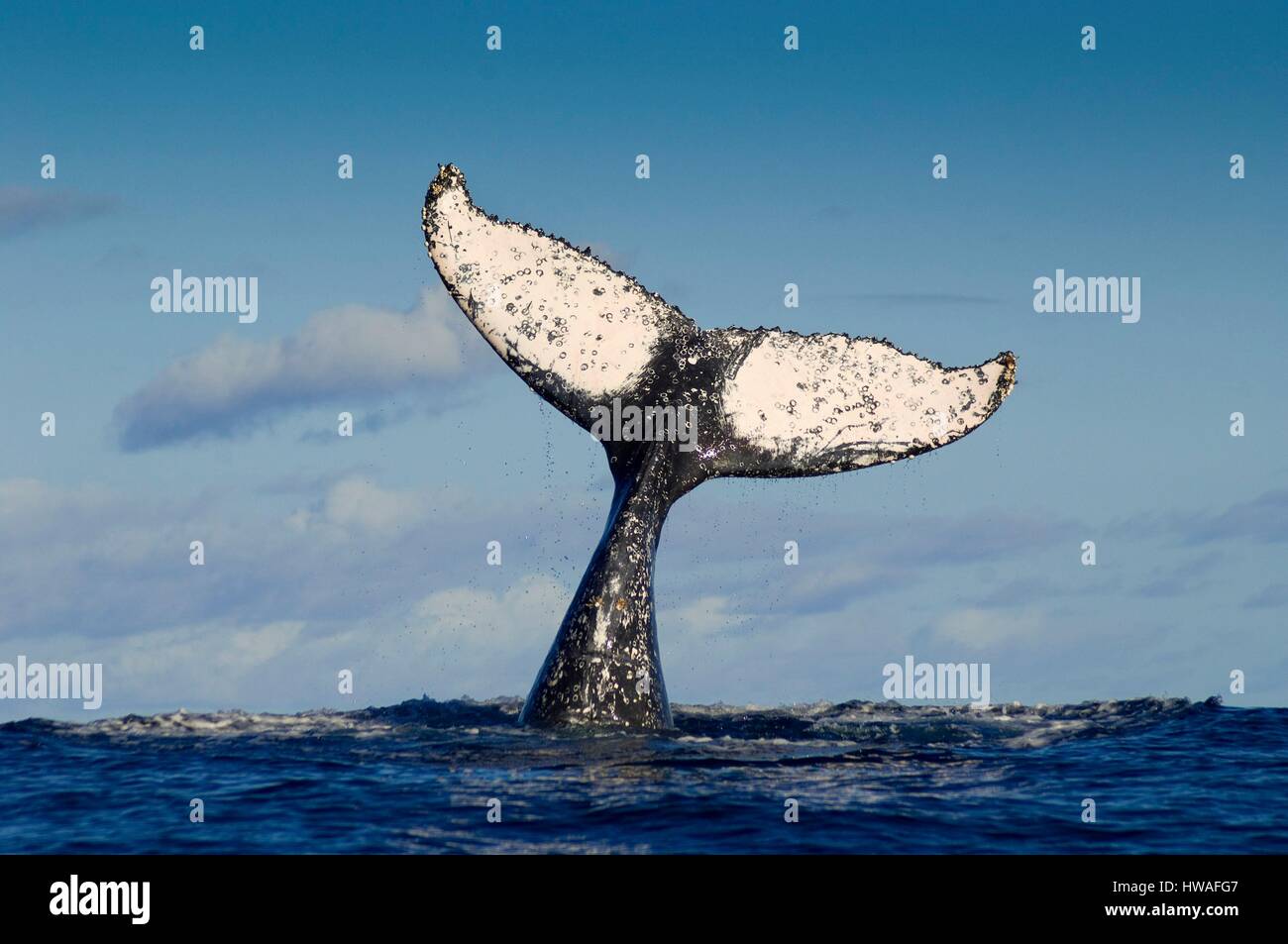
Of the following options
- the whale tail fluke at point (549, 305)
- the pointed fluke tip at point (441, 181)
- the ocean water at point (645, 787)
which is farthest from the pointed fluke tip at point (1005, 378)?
the pointed fluke tip at point (441, 181)

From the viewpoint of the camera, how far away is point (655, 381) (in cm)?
1400

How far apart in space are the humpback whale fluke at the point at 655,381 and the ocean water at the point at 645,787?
1.70m

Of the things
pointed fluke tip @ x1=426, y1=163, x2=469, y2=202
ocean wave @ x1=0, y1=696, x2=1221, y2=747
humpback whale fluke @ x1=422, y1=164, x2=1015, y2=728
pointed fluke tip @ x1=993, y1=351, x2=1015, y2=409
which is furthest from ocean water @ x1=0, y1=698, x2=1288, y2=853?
pointed fluke tip @ x1=426, y1=163, x2=469, y2=202

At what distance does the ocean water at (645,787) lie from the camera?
953 centimetres

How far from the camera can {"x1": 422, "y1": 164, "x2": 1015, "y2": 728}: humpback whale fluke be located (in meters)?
13.1

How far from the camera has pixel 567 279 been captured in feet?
44.8

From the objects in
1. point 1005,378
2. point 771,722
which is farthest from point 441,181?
point 771,722

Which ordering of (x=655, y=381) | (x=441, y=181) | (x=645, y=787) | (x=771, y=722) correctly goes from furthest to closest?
(x=771, y=722)
(x=655, y=381)
(x=441, y=181)
(x=645, y=787)

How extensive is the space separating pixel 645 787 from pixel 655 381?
472 centimetres

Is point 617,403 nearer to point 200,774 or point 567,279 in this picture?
point 567,279

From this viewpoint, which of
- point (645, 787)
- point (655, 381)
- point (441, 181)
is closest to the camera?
point (645, 787)

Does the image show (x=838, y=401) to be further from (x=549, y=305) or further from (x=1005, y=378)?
(x=549, y=305)
